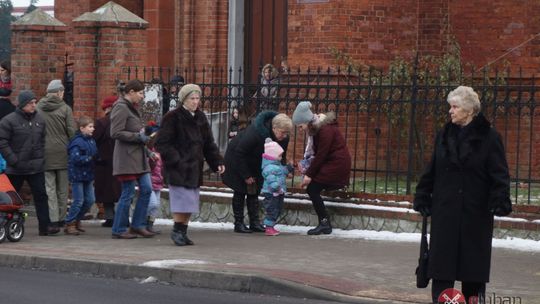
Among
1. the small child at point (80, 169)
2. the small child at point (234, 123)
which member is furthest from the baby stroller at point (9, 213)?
the small child at point (234, 123)

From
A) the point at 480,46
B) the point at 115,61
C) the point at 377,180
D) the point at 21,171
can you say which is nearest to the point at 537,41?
the point at 480,46

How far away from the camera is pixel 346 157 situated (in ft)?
49.0

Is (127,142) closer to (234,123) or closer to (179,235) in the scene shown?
(179,235)


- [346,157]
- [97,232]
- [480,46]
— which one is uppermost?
[480,46]

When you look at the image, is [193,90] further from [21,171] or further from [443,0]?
[443,0]

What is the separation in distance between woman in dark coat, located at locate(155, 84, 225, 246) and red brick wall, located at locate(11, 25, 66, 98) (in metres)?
4.88

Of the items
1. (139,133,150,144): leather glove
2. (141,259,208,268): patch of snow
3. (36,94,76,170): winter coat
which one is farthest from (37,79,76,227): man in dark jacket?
(141,259,208,268): patch of snow

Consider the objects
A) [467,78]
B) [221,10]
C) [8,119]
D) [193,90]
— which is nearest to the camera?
[193,90]

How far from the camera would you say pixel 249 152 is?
15.1 meters

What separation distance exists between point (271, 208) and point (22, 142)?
293 centimetres

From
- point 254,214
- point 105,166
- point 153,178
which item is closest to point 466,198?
point 254,214

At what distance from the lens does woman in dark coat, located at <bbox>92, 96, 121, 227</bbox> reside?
1562cm

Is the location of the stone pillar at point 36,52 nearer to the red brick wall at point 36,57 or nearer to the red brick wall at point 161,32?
the red brick wall at point 36,57

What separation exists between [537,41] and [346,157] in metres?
4.64
